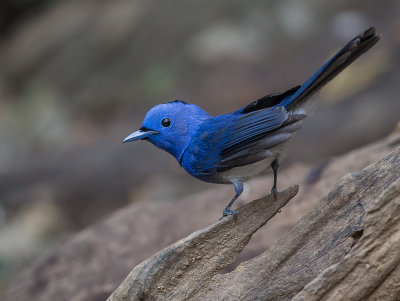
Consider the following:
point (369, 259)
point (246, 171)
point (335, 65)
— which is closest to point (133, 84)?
point (246, 171)

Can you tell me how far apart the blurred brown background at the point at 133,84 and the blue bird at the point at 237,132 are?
437cm

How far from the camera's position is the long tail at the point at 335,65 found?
3209mm

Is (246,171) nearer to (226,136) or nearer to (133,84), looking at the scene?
(226,136)

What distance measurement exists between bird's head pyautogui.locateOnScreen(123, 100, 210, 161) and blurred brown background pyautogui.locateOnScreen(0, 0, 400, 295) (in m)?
4.29

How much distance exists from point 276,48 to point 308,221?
794 cm

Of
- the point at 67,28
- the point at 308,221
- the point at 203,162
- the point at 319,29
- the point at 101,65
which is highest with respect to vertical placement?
the point at 67,28

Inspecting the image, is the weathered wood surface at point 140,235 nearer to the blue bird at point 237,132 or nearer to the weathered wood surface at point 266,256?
the blue bird at point 237,132

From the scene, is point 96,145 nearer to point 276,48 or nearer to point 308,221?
point 276,48

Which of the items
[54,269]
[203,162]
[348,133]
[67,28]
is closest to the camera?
[203,162]

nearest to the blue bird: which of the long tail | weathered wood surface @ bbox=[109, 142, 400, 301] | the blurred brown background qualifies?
the long tail

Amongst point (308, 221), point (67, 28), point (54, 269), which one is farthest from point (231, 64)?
point (308, 221)

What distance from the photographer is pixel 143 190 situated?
888cm

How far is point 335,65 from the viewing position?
3.34m

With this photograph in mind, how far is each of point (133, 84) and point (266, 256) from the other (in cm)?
844
